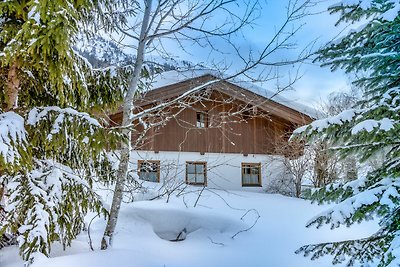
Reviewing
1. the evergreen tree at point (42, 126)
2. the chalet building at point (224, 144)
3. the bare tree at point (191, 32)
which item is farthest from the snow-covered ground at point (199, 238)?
the chalet building at point (224, 144)

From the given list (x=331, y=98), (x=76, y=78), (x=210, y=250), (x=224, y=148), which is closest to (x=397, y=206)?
(x=210, y=250)

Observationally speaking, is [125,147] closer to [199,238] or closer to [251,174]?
[199,238]

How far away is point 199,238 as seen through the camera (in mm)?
5613

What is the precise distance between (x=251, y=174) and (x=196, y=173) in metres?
2.44

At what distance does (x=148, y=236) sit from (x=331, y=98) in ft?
42.2

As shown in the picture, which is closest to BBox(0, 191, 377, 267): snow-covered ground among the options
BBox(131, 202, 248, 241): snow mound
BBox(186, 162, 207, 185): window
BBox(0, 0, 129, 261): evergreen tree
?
BBox(131, 202, 248, 241): snow mound

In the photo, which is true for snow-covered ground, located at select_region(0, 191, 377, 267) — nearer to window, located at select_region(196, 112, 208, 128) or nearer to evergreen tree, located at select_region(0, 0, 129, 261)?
evergreen tree, located at select_region(0, 0, 129, 261)

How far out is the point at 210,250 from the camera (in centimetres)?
511

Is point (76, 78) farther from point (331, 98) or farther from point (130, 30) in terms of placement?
point (331, 98)

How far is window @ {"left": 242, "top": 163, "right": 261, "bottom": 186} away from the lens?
45.5ft

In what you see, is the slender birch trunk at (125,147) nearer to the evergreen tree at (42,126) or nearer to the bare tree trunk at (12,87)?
the evergreen tree at (42,126)

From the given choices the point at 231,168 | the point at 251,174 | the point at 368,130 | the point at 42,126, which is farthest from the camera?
the point at 251,174

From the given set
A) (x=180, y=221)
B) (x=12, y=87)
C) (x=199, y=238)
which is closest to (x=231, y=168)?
(x=180, y=221)

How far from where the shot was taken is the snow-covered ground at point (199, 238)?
12.4ft
